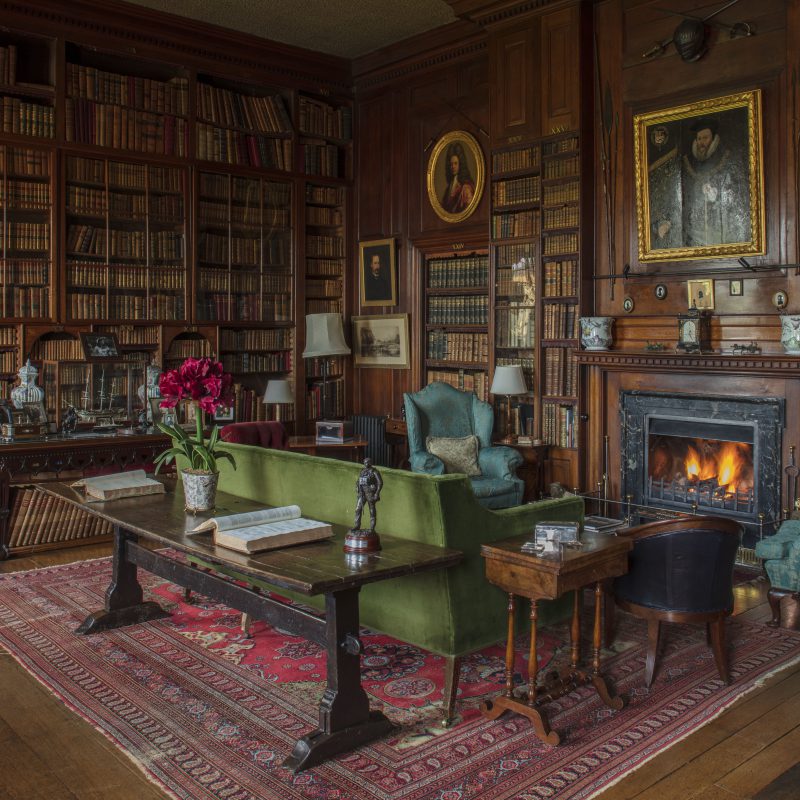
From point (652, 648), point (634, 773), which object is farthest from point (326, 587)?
point (652, 648)

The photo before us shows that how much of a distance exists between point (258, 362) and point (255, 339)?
0.23m

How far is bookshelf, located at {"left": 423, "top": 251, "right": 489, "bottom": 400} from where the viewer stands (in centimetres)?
816

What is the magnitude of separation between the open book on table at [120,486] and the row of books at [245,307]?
3.97m

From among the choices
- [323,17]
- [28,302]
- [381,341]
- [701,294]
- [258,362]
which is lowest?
[258,362]

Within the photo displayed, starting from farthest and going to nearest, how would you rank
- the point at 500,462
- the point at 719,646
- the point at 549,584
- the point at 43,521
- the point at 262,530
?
the point at 500,462 < the point at 43,521 < the point at 719,646 < the point at 262,530 < the point at 549,584

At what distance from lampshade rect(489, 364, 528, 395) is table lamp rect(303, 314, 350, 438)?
6.84 ft

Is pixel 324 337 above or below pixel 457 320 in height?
below

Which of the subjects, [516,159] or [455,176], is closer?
[516,159]

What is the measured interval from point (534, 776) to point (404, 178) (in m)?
6.76

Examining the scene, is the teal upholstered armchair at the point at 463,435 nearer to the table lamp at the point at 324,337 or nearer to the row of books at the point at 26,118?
the table lamp at the point at 324,337

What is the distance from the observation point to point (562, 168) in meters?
7.04

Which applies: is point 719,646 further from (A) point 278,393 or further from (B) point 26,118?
(B) point 26,118

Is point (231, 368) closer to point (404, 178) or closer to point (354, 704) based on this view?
point (404, 178)

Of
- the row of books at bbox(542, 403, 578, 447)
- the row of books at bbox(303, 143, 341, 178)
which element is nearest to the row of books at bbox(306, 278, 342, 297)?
the row of books at bbox(303, 143, 341, 178)
